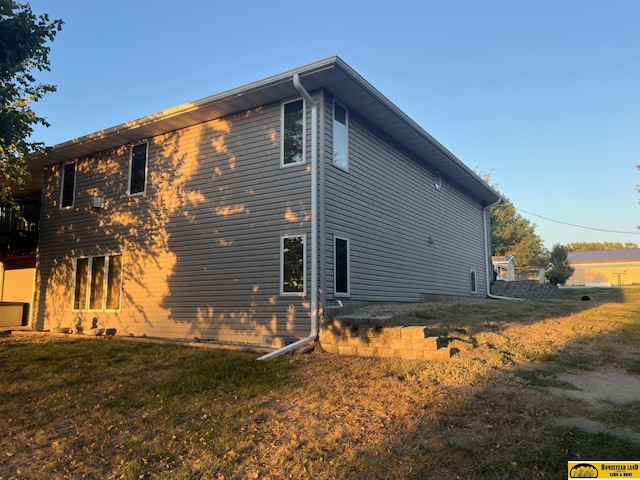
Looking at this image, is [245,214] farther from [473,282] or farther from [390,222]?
[473,282]

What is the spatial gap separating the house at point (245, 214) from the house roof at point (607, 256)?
45.0 meters

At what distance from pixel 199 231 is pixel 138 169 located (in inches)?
116

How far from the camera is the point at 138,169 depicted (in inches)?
457

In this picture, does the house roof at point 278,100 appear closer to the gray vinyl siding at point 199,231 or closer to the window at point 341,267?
the gray vinyl siding at point 199,231

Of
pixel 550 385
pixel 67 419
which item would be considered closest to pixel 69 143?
pixel 67 419

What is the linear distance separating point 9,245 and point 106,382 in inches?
441

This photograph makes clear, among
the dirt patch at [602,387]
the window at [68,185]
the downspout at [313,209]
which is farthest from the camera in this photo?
the window at [68,185]

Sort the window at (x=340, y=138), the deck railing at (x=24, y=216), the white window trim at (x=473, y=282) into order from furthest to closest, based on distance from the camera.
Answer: the white window trim at (x=473, y=282) → the deck railing at (x=24, y=216) → the window at (x=340, y=138)

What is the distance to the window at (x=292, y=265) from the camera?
8.53 metres

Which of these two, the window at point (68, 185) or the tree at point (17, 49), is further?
the window at point (68, 185)

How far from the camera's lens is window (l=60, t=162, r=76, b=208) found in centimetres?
1295

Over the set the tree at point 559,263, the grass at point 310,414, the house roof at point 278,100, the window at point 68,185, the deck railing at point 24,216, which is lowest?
the grass at point 310,414

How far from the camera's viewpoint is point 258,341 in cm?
891

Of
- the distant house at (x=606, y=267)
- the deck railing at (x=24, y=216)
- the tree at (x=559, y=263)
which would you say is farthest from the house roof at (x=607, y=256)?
the deck railing at (x=24, y=216)
